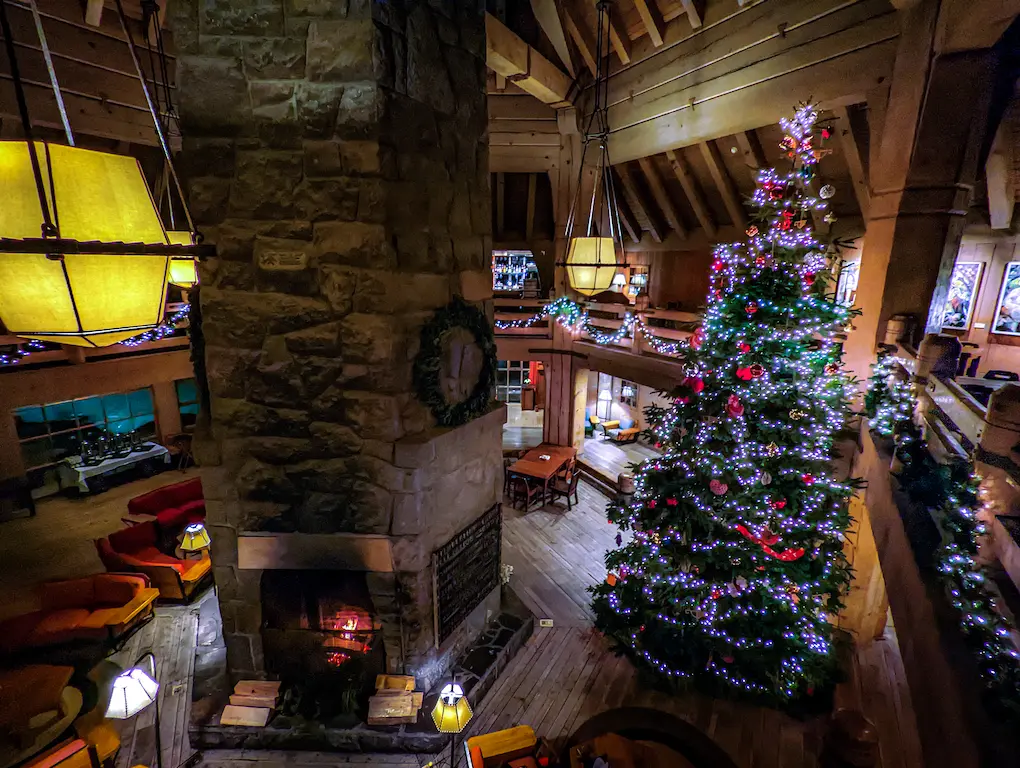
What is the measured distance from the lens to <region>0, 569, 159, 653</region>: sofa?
5.02 meters

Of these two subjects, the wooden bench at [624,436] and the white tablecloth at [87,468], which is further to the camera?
the wooden bench at [624,436]

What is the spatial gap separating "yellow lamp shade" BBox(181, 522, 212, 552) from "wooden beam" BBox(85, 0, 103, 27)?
6309 mm

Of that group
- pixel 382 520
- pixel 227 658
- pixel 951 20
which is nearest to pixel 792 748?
pixel 382 520

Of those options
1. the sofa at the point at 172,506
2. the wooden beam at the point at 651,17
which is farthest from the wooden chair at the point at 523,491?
the wooden beam at the point at 651,17

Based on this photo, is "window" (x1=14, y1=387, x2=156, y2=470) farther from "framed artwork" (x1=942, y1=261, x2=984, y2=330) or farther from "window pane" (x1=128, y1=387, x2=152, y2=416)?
"framed artwork" (x1=942, y1=261, x2=984, y2=330)

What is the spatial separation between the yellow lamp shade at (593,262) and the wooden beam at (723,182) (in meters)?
3.74

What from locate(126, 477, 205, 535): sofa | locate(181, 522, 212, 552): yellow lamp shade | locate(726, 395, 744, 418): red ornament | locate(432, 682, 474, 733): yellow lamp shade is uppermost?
locate(726, 395, 744, 418): red ornament

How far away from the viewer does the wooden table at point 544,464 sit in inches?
327

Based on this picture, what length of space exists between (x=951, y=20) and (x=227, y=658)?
814 cm

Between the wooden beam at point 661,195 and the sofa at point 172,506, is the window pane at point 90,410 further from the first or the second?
the wooden beam at point 661,195

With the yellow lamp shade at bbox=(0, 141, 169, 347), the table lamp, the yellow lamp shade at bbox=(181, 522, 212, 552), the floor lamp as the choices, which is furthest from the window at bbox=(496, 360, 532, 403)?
the yellow lamp shade at bbox=(0, 141, 169, 347)

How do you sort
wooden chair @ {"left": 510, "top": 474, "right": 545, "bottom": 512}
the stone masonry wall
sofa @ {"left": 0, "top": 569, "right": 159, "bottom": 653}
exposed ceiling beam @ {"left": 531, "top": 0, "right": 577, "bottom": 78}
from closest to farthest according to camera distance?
the stone masonry wall < sofa @ {"left": 0, "top": 569, "right": 159, "bottom": 653} < exposed ceiling beam @ {"left": 531, "top": 0, "right": 577, "bottom": 78} < wooden chair @ {"left": 510, "top": 474, "right": 545, "bottom": 512}

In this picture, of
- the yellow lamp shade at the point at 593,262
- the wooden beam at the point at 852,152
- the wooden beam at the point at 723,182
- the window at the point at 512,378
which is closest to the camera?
the yellow lamp shade at the point at 593,262

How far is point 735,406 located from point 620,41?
19.8 ft
